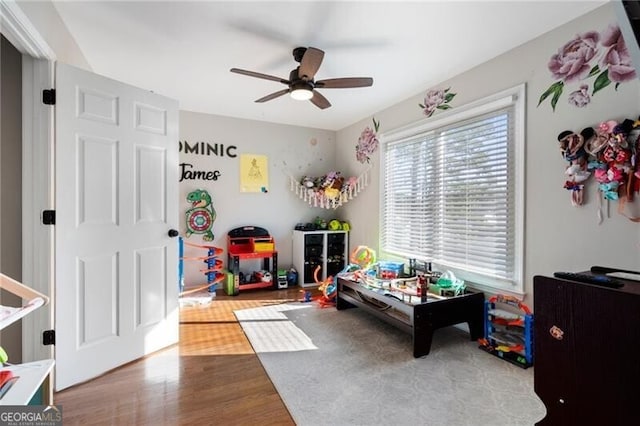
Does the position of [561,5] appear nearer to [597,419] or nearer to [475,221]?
[475,221]

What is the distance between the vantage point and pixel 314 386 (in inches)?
74.4

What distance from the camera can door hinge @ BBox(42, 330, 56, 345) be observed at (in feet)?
5.82

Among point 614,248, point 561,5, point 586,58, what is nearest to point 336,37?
point 561,5

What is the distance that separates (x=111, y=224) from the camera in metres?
2.07

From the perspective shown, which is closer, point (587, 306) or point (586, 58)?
point (587, 306)

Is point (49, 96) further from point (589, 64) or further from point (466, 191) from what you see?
point (589, 64)

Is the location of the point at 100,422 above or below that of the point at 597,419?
below

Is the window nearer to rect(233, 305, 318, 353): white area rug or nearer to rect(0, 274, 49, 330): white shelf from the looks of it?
rect(233, 305, 318, 353): white area rug

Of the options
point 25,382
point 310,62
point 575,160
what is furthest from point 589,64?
point 25,382

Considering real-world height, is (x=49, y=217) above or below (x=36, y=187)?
below

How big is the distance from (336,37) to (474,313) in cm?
255

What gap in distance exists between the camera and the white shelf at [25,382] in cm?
108

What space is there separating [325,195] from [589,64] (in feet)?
10.0

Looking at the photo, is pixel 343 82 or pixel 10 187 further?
pixel 343 82
